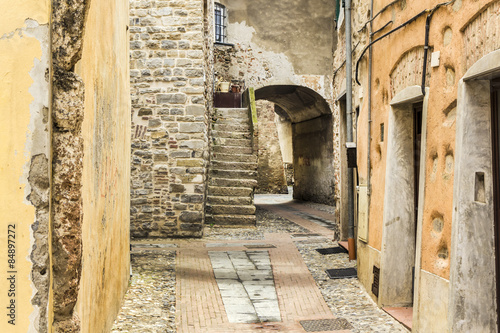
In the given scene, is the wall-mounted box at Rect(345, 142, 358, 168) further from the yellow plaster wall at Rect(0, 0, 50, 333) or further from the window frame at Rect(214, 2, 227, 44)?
the window frame at Rect(214, 2, 227, 44)

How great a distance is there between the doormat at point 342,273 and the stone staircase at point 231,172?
4262 mm

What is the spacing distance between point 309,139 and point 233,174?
22.8 ft

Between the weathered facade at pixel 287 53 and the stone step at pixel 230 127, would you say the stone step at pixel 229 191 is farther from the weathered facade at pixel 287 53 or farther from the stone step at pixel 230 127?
the weathered facade at pixel 287 53

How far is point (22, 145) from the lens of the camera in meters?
2.13

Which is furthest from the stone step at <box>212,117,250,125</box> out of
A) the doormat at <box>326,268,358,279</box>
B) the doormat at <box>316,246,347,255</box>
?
the doormat at <box>326,268,358,279</box>

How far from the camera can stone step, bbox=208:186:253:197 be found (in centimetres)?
1094

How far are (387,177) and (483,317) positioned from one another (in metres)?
1.85

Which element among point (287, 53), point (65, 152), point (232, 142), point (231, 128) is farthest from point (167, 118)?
point (287, 53)

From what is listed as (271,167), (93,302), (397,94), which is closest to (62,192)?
(93,302)

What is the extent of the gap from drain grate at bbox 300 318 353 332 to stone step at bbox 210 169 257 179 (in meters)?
6.75

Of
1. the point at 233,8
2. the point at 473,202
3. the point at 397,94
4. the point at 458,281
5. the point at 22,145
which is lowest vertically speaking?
the point at 458,281

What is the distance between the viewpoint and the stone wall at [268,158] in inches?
884

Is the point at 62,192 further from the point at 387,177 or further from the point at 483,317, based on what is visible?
the point at 387,177

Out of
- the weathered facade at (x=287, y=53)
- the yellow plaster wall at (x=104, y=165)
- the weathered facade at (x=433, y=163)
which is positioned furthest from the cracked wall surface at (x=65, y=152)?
the weathered facade at (x=287, y=53)
